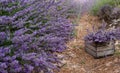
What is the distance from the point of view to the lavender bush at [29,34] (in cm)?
210

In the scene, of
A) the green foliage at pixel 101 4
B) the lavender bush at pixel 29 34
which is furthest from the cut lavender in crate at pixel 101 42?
the green foliage at pixel 101 4

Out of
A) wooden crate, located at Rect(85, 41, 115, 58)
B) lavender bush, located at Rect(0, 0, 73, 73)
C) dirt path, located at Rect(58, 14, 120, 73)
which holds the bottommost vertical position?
dirt path, located at Rect(58, 14, 120, 73)

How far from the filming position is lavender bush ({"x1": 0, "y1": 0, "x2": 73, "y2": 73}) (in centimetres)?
210

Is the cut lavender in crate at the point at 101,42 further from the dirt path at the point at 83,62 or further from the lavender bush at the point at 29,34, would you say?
the lavender bush at the point at 29,34

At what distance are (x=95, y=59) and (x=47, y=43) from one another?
1454 millimetres

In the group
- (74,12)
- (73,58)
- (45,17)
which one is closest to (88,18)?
(74,12)

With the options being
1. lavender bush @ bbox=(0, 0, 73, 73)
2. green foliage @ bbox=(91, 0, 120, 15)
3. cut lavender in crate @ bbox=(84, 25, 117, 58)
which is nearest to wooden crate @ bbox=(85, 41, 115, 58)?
cut lavender in crate @ bbox=(84, 25, 117, 58)

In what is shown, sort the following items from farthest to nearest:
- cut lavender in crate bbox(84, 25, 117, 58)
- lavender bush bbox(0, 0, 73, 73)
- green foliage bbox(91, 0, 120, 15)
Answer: green foliage bbox(91, 0, 120, 15), cut lavender in crate bbox(84, 25, 117, 58), lavender bush bbox(0, 0, 73, 73)

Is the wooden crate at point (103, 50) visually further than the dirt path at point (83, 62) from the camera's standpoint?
Yes

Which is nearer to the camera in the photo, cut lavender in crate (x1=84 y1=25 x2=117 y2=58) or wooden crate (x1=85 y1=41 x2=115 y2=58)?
cut lavender in crate (x1=84 y1=25 x2=117 y2=58)

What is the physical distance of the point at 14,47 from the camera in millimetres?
2180

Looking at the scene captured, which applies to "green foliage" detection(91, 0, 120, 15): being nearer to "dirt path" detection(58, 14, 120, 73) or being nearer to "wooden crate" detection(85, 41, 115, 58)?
"dirt path" detection(58, 14, 120, 73)

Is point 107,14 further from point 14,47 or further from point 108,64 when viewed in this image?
point 14,47

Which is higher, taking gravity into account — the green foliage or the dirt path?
the green foliage
